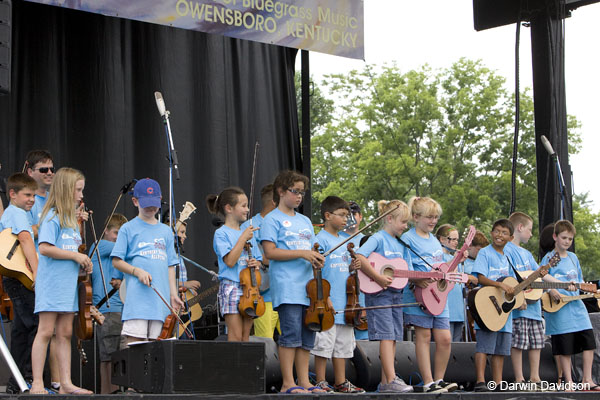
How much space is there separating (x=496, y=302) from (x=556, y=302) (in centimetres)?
85

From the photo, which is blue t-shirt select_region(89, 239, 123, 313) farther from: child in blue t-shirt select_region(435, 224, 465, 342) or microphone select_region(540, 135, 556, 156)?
microphone select_region(540, 135, 556, 156)

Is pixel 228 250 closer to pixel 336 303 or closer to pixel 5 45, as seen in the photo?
pixel 336 303

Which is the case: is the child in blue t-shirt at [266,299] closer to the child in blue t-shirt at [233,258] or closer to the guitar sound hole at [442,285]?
the child in blue t-shirt at [233,258]

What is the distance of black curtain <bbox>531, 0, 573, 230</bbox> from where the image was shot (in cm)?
843

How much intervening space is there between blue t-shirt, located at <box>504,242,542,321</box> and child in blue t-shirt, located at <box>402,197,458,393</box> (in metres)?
1.11

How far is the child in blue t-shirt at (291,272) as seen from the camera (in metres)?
5.40

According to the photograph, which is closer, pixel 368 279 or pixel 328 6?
pixel 368 279

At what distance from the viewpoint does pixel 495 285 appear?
6.71m

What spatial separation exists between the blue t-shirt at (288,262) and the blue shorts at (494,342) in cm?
189

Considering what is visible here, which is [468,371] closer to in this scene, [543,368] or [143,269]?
[543,368]

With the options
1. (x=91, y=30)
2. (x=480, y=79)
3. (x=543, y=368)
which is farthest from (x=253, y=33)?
(x=480, y=79)

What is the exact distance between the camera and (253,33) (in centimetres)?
799

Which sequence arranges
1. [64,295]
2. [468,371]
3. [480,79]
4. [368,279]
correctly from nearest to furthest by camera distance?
1. [64,295]
2. [368,279]
3. [468,371]
4. [480,79]

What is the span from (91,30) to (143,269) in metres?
3.92
